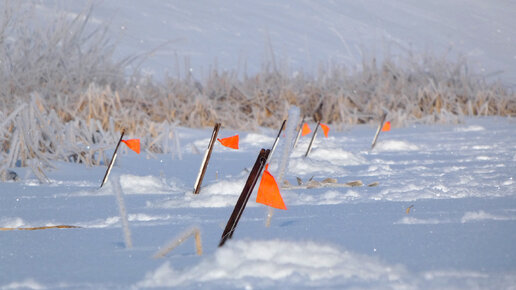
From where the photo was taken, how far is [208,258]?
109cm

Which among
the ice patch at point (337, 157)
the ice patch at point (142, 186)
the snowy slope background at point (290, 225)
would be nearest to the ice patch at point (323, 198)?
the snowy slope background at point (290, 225)

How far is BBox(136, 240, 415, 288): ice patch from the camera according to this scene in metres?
1.01

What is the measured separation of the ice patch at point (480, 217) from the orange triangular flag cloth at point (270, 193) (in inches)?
17.1

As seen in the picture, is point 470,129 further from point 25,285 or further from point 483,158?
point 25,285

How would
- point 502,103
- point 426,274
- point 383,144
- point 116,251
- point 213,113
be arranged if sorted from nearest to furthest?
point 426,274, point 116,251, point 383,144, point 213,113, point 502,103

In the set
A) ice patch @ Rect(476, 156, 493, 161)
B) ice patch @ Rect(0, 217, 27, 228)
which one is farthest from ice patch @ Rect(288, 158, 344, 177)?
ice patch @ Rect(0, 217, 27, 228)

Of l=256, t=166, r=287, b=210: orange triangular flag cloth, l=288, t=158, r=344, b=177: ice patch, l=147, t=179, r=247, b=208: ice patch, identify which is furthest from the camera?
l=288, t=158, r=344, b=177: ice patch

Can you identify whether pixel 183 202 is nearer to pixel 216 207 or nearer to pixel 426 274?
pixel 216 207

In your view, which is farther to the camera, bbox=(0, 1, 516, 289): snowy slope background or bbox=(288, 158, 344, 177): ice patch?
bbox=(288, 158, 344, 177): ice patch

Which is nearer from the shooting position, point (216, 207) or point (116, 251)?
point (116, 251)

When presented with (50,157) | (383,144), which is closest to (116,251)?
(50,157)

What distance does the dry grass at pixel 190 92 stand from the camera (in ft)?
15.4

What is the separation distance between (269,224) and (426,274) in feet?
1.52

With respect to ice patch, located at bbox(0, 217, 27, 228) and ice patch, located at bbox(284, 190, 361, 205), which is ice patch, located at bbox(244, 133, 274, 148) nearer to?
ice patch, located at bbox(284, 190, 361, 205)
